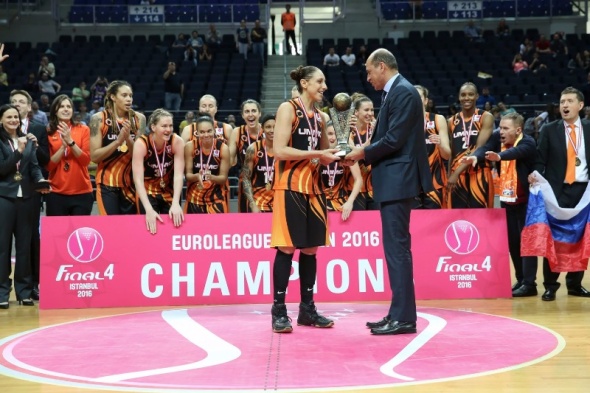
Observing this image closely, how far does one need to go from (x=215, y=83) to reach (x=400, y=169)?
1376cm

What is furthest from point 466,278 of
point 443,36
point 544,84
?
point 443,36

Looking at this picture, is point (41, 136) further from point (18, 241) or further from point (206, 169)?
point (206, 169)

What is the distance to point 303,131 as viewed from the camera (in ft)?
20.5

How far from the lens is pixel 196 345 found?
5.72 m

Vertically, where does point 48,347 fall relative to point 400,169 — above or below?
below

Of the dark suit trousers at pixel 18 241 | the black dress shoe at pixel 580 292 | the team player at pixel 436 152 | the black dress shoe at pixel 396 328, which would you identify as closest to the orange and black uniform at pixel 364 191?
the team player at pixel 436 152

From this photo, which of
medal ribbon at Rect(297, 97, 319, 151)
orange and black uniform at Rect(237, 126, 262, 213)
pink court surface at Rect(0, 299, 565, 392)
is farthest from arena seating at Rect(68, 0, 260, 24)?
medal ribbon at Rect(297, 97, 319, 151)

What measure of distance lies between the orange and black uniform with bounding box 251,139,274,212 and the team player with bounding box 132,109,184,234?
2.54ft

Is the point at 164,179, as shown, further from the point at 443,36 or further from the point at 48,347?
the point at 443,36

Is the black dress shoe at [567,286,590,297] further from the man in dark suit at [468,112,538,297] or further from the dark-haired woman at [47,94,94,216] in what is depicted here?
the dark-haired woman at [47,94,94,216]

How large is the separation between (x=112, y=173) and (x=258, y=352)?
3218 mm

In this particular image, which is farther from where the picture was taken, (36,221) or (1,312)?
(36,221)

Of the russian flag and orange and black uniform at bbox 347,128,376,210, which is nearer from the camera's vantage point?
the russian flag

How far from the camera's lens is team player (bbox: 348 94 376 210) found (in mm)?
8297
